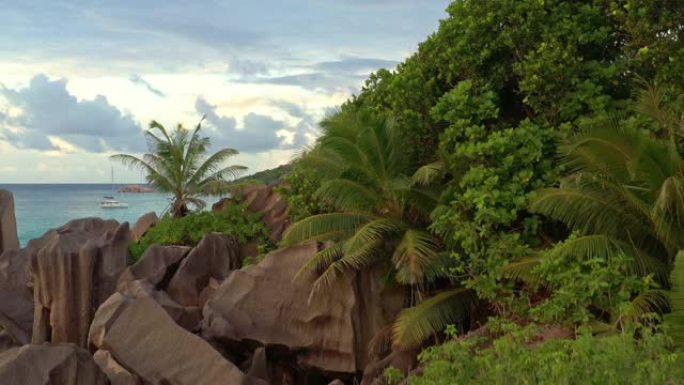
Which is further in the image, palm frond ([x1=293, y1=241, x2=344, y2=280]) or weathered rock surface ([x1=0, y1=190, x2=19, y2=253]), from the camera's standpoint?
weathered rock surface ([x1=0, y1=190, x2=19, y2=253])

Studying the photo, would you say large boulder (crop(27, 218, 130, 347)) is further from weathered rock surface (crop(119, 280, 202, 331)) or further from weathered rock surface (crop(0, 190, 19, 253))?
weathered rock surface (crop(0, 190, 19, 253))

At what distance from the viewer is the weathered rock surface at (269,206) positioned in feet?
72.6

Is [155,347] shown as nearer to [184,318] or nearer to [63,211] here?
[184,318]

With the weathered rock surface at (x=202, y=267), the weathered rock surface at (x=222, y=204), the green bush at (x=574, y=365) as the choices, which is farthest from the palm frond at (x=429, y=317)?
the weathered rock surface at (x=222, y=204)

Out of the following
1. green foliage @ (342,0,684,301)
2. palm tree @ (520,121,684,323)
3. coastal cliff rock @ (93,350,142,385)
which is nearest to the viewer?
palm tree @ (520,121,684,323)

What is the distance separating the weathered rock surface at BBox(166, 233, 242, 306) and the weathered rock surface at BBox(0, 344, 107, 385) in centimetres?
701

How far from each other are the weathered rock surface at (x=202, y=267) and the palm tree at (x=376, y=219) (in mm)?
4103

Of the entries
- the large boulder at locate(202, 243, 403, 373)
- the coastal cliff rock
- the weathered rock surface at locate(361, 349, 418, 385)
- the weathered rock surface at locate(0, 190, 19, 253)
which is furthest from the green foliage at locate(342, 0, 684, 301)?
the weathered rock surface at locate(0, 190, 19, 253)

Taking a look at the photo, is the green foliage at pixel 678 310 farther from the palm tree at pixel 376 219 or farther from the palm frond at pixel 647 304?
the palm tree at pixel 376 219

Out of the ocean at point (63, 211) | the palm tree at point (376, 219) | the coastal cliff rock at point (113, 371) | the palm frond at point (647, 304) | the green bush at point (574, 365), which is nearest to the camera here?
the green bush at point (574, 365)

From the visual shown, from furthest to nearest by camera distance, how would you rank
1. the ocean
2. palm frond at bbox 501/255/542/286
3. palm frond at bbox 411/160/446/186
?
the ocean → palm frond at bbox 411/160/446/186 → palm frond at bbox 501/255/542/286

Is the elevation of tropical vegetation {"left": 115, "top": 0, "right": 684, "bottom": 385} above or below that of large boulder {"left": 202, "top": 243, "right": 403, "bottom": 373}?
above

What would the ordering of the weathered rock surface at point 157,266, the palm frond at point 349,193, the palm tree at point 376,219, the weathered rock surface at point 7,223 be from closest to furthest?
the palm tree at point 376,219, the palm frond at point 349,193, the weathered rock surface at point 157,266, the weathered rock surface at point 7,223

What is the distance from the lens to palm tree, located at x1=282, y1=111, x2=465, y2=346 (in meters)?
14.4
